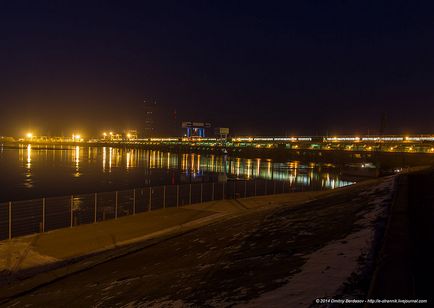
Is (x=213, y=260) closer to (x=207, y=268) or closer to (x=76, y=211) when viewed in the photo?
(x=207, y=268)

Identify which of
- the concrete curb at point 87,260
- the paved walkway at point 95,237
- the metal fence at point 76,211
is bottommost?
the metal fence at point 76,211

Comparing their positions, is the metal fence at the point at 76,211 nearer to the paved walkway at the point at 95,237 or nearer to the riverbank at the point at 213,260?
the paved walkway at the point at 95,237

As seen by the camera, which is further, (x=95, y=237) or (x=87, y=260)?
(x=95, y=237)

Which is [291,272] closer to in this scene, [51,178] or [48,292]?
[48,292]

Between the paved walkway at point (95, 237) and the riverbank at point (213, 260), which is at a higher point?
the riverbank at point (213, 260)

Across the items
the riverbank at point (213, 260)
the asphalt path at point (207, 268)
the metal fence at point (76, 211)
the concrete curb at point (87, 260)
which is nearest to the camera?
the riverbank at point (213, 260)

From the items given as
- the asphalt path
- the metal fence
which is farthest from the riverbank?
the metal fence

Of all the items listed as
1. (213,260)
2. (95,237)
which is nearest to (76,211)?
(95,237)

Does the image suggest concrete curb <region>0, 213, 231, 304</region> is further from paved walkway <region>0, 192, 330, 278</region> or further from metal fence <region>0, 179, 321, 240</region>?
metal fence <region>0, 179, 321, 240</region>

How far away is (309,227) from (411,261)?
5.23 meters

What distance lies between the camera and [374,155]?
109438 mm

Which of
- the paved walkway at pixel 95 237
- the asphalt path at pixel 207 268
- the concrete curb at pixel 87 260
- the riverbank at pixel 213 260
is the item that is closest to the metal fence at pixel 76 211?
the paved walkway at pixel 95 237

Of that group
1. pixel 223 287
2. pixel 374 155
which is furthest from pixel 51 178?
pixel 374 155

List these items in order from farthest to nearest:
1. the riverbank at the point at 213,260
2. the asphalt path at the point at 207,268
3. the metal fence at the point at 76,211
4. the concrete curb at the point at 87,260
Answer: the metal fence at the point at 76,211 < the concrete curb at the point at 87,260 < the asphalt path at the point at 207,268 < the riverbank at the point at 213,260
